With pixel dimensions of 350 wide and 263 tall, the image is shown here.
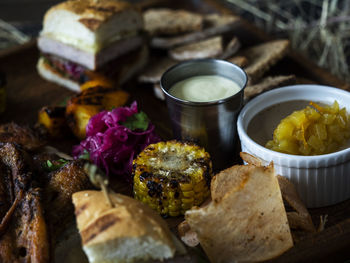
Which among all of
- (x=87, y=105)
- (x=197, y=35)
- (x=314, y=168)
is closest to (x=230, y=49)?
(x=197, y=35)

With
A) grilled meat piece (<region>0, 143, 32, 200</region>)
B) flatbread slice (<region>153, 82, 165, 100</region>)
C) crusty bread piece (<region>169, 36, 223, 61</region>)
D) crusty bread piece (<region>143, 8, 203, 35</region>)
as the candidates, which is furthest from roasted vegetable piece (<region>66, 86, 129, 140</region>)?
crusty bread piece (<region>143, 8, 203, 35</region>)

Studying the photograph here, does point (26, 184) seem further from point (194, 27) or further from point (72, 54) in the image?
point (194, 27)

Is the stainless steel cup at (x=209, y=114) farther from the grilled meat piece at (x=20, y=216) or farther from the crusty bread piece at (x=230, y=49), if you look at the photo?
the grilled meat piece at (x=20, y=216)

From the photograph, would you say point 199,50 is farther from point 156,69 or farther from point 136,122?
point 136,122

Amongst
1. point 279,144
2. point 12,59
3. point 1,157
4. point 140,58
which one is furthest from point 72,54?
point 279,144

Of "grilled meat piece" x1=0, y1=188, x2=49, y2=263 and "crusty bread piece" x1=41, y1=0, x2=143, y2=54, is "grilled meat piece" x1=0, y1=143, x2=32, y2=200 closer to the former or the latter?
"grilled meat piece" x1=0, y1=188, x2=49, y2=263

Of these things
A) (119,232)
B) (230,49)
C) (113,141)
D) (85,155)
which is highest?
(119,232)
